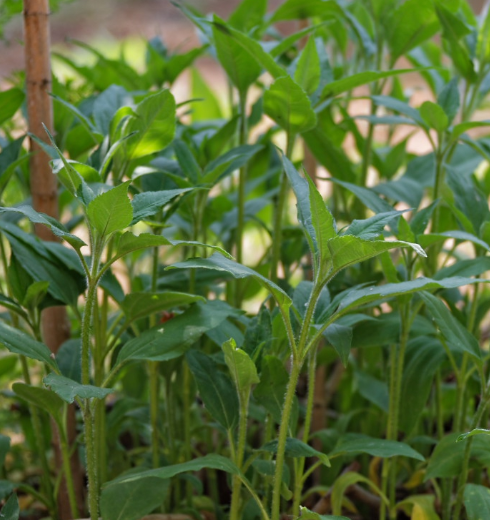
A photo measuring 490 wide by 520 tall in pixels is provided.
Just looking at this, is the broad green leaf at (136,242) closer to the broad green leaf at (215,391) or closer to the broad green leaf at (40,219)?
the broad green leaf at (40,219)

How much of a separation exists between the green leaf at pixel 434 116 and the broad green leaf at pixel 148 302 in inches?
14.9

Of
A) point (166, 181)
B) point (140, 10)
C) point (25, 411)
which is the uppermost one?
point (140, 10)

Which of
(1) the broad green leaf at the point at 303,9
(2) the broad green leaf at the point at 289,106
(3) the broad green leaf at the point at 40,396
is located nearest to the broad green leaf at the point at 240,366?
(3) the broad green leaf at the point at 40,396

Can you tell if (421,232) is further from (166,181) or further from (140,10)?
(140,10)

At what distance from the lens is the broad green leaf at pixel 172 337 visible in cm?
75

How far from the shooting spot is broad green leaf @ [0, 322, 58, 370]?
689 millimetres

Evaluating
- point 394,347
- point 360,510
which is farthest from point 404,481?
point 394,347

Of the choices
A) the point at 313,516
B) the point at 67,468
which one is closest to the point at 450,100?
the point at 313,516

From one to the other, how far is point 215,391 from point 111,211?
0.28 meters

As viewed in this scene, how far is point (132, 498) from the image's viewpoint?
0.79 metres

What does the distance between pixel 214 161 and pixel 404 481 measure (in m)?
0.59

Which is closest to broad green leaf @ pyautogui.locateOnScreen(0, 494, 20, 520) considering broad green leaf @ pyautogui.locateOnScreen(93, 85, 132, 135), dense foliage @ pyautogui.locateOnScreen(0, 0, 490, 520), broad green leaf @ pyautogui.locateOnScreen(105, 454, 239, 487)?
dense foliage @ pyautogui.locateOnScreen(0, 0, 490, 520)

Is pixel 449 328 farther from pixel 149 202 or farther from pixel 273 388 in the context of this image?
pixel 149 202

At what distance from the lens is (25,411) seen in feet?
3.76
